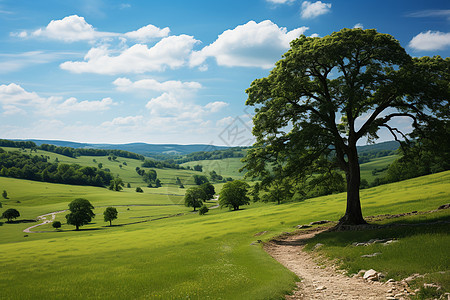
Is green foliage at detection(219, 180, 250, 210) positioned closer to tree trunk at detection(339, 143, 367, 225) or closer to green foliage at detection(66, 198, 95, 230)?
green foliage at detection(66, 198, 95, 230)

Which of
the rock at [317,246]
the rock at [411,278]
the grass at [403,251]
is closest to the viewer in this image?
the rock at [411,278]

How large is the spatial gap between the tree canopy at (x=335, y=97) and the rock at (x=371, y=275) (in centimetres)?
1104

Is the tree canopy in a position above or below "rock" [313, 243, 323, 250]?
above

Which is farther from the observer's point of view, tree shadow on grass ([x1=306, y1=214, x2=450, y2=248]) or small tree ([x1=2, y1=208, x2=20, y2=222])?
small tree ([x1=2, y1=208, x2=20, y2=222])

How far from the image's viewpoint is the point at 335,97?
23.8 meters

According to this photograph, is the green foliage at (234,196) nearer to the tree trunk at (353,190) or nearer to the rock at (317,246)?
the tree trunk at (353,190)

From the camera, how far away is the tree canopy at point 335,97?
69.0ft

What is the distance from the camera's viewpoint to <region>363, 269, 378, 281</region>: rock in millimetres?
12416

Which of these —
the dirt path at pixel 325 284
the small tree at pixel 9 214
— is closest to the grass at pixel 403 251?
the dirt path at pixel 325 284

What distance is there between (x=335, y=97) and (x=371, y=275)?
1600 cm

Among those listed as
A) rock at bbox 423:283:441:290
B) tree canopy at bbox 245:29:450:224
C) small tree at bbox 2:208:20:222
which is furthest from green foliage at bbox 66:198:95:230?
rock at bbox 423:283:441:290

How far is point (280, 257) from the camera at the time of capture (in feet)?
67.5

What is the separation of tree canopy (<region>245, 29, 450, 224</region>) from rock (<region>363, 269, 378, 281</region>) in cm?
1104

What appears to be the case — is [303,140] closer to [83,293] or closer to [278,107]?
[278,107]
